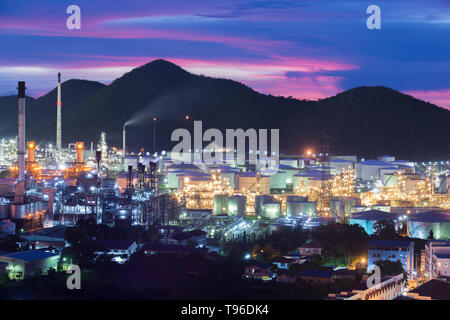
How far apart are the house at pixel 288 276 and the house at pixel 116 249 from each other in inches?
142

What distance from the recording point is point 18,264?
16609 millimetres

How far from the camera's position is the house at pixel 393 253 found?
17797 millimetres

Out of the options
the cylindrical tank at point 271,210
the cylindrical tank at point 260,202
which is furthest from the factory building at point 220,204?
the cylindrical tank at point 271,210

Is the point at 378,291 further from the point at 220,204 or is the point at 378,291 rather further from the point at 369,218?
the point at 220,204

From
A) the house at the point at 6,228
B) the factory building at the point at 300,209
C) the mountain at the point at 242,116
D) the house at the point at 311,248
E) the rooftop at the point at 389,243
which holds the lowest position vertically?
the house at the point at 311,248

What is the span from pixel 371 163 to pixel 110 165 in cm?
1168

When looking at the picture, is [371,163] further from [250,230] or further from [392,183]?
[250,230]

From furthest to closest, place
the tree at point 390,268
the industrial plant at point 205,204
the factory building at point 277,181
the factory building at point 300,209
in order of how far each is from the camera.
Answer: the factory building at point 277,181, the factory building at point 300,209, the industrial plant at point 205,204, the tree at point 390,268

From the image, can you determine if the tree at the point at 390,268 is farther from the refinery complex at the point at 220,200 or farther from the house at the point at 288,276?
the refinery complex at the point at 220,200

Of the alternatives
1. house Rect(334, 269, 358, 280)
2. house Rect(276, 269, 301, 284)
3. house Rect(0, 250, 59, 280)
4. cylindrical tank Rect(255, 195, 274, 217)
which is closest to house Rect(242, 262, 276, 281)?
house Rect(276, 269, 301, 284)

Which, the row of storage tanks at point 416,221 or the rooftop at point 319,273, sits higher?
the row of storage tanks at point 416,221

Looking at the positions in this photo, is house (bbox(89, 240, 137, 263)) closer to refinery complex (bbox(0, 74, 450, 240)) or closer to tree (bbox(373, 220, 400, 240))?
refinery complex (bbox(0, 74, 450, 240))
